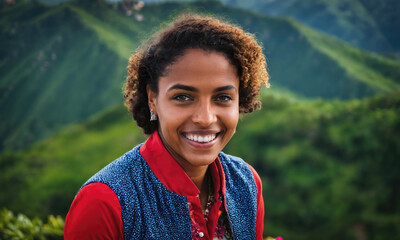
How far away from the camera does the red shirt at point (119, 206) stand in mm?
1439

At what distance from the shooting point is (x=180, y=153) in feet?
5.65

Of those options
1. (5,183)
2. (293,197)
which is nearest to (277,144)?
(293,197)

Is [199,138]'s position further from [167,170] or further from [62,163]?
[62,163]

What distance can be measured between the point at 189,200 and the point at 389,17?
30.8 m

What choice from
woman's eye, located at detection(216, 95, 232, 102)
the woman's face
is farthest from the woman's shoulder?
woman's eye, located at detection(216, 95, 232, 102)

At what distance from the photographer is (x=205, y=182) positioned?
6.48 ft

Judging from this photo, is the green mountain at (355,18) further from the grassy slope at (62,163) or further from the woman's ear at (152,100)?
the woman's ear at (152,100)

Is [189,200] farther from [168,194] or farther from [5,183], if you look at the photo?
[5,183]

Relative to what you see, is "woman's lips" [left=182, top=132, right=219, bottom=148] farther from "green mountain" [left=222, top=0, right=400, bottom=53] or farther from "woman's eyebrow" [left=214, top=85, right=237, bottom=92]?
"green mountain" [left=222, top=0, right=400, bottom=53]

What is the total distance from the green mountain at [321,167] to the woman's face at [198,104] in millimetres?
4616

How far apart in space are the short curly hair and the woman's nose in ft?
0.81

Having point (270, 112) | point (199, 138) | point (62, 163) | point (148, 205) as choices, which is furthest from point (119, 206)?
point (62, 163)

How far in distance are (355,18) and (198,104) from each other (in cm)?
3689

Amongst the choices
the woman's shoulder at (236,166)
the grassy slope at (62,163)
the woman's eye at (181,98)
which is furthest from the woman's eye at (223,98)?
the grassy slope at (62,163)
